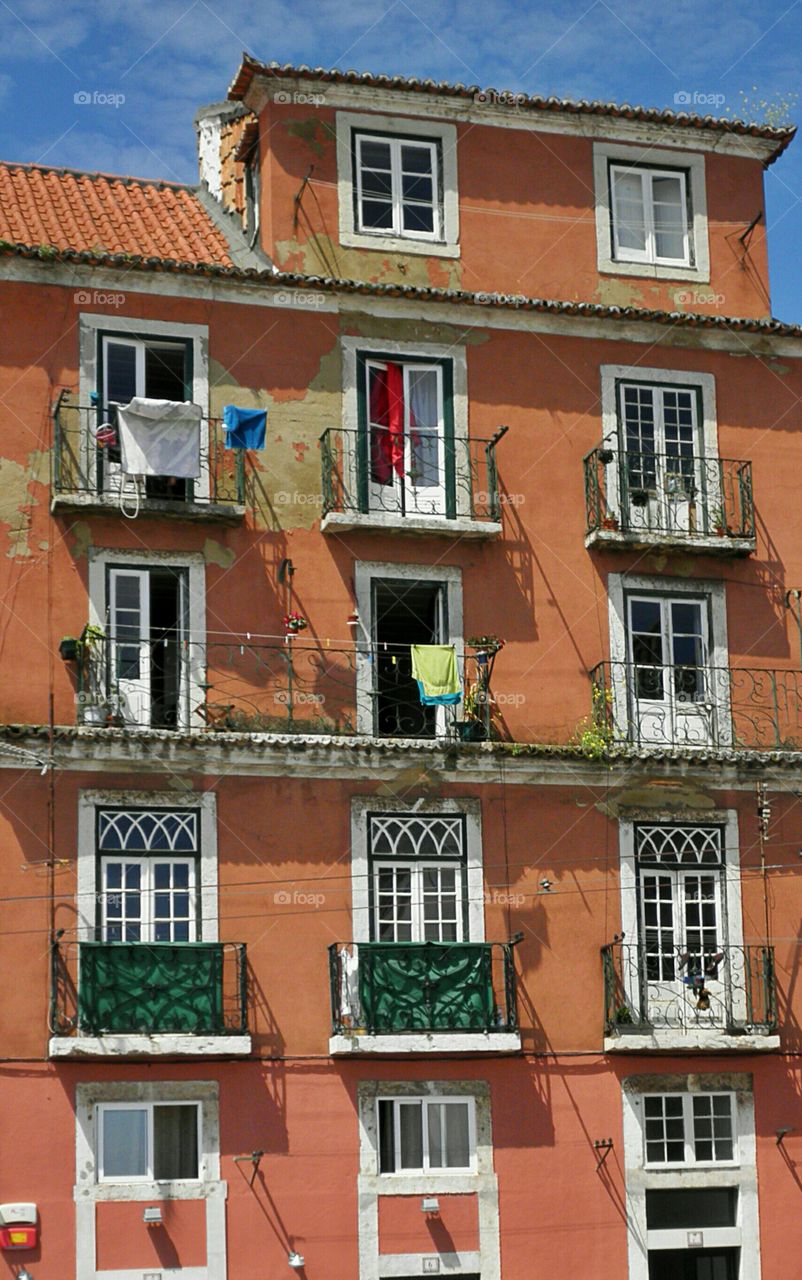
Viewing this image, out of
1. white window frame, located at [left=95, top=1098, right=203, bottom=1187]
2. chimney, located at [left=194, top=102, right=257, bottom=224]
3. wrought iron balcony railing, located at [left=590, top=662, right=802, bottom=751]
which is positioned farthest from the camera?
chimney, located at [left=194, top=102, right=257, bottom=224]

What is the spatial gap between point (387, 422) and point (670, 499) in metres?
4.37

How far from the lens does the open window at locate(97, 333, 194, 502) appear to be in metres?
28.9

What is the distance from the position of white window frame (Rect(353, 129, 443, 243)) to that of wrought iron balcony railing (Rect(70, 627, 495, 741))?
634 centimetres

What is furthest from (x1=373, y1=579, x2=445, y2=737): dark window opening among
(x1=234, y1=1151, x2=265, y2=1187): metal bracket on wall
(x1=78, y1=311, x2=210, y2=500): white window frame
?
(x1=234, y1=1151, x2=265, y2=1187): metal bracket on wall

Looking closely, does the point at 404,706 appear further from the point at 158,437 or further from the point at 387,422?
the point at 158,437

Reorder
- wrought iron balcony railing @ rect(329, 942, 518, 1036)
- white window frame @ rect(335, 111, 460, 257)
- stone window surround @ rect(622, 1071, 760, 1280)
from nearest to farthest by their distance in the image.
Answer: wrought iron balcony railing @ rect(329, 942, 518, 1036) < stone window surround @ rect(622, 1071, 760, 1280) < white window frame @ rect(335, 111, 460, 257)

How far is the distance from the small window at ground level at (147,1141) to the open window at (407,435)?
895 cm

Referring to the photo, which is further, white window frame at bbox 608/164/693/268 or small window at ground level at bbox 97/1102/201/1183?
white window frame at bbox 608/164/693/268

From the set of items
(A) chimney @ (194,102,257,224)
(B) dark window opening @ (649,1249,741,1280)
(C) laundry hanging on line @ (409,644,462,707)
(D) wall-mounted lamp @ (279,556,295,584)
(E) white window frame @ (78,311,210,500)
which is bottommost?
(B) dark window opening @ (649,1249,741,1280)

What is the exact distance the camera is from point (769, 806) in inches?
1189

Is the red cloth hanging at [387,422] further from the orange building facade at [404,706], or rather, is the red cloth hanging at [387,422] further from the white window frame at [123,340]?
the white window frame at [123,340]

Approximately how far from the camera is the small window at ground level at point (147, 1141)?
26797mm

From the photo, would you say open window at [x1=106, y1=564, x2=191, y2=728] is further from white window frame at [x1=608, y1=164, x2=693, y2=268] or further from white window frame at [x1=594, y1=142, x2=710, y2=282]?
white window frame at [x1=608, y1=164, x2=693, y2=268]

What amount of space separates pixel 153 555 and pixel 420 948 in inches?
256
